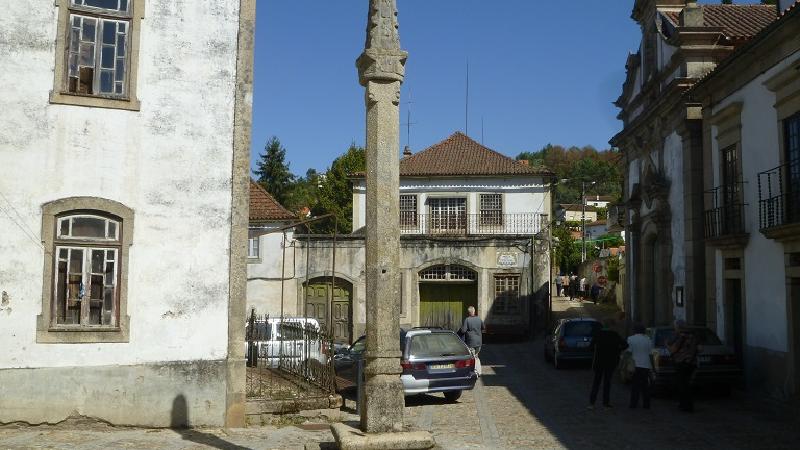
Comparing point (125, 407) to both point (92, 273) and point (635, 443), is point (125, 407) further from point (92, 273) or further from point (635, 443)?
point (635, 443)

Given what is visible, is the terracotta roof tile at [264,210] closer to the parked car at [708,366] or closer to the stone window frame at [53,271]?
the parked car at [708,366]

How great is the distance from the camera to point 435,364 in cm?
1520

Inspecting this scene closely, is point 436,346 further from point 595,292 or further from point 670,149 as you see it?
point 595,292

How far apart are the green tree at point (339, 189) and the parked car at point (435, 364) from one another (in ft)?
114

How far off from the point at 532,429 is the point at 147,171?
7.17 m

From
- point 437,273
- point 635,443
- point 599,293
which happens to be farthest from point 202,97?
point 599,293

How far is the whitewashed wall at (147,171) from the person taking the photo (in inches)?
447

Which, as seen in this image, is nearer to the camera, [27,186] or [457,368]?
[27,186]

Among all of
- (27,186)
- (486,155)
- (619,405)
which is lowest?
(619,405)

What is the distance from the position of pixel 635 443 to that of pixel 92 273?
328 inches

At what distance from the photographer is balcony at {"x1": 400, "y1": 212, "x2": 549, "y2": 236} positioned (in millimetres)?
35344

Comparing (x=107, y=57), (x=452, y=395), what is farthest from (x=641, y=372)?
(x=107, y=57)

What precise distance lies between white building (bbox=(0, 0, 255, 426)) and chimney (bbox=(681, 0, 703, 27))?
46.0ft

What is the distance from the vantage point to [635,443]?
11203mm
